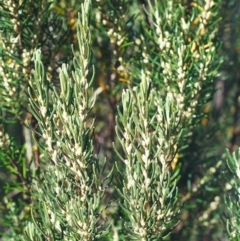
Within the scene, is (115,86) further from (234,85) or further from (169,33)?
(234,85)

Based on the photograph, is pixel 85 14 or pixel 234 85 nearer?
pixel 85 14

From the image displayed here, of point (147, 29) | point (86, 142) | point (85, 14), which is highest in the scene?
point (85, 14)

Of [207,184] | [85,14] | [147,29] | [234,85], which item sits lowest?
[207,184]

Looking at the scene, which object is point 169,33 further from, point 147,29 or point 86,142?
point 86,142

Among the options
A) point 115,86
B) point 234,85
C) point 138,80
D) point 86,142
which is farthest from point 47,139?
point 234,85

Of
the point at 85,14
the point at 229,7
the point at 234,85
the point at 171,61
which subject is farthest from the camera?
the point at 234,85

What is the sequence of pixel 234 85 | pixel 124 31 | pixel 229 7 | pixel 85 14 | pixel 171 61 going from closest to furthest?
pixel 85 14 → pixel 171 61 → pixel 124 31 → pixel 229 7 → pixel 234 85

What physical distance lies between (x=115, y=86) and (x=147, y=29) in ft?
0.97

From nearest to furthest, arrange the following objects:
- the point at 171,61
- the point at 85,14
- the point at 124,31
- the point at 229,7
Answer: the point at 85,14
the point at 171,61
the point at 124,31
the point at 229,7

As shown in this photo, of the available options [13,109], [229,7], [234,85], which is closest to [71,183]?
[13,109]

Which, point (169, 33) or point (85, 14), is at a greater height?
point (85, 14)

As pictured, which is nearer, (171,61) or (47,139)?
(47,139)

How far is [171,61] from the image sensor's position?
1.05 meters

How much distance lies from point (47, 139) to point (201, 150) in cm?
62
